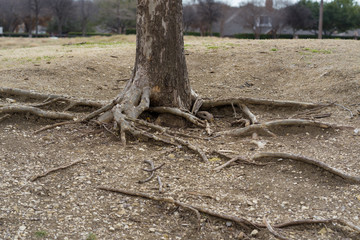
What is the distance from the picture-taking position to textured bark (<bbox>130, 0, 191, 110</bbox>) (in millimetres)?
6211

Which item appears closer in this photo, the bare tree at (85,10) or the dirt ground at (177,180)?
the dirt ground at (177,180)

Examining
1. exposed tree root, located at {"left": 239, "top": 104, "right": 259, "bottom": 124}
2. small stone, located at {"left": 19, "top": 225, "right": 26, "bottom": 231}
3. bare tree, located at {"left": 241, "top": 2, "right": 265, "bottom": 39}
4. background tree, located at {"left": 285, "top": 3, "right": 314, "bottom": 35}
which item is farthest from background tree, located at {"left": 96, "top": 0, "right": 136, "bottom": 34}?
small stone, located at {"left": 19, "top": 225, "right": 26, "bottom": 231}

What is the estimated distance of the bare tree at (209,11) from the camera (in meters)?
41.4

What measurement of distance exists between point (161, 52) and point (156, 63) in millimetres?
191

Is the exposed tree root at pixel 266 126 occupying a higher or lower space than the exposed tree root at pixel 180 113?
lower

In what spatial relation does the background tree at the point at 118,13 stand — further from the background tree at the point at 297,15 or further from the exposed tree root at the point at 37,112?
the exposed tree root at the point at 37,112

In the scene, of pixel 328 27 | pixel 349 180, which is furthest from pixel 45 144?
pixel 328 27

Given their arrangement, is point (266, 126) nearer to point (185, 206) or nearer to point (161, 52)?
point (161, 52)

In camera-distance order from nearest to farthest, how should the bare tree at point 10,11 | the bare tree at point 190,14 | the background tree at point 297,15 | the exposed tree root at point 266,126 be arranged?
the exposed tree root at point 266,126 < the background tree at point 297,15 < the bare tree at point 190,14 < the bare tree at point 10,11

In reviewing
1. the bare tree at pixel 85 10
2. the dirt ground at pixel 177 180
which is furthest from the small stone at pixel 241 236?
the bare tree at pixel 85 10

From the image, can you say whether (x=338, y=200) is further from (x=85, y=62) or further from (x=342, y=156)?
(x=85, y=62)

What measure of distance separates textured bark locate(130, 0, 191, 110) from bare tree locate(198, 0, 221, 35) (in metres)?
36.4

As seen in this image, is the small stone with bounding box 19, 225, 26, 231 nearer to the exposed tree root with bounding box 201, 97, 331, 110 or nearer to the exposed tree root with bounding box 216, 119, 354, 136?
the exposed tree root with bounding box 216, 119, 354, 136

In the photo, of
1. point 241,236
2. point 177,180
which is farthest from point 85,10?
point 241,236
